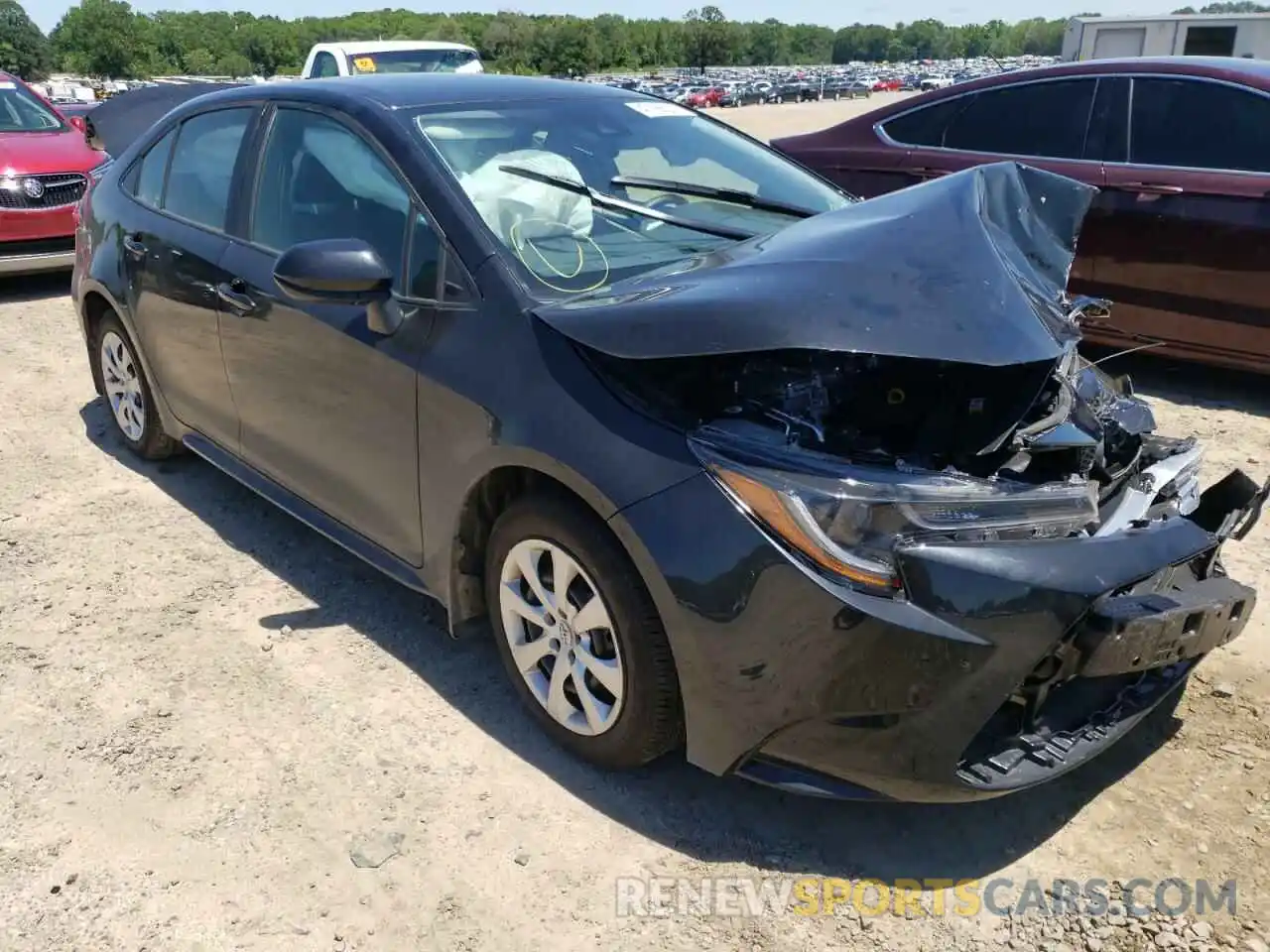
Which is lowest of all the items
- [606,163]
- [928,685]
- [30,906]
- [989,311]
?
[30,906]

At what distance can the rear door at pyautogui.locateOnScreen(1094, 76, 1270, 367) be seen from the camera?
16.1 ft

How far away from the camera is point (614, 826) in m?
2.58

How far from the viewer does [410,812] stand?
2.65 m

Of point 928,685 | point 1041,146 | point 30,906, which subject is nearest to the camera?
point 928,685

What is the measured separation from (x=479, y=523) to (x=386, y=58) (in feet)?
37.7

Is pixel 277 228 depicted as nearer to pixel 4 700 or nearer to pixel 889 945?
pixel 4 700

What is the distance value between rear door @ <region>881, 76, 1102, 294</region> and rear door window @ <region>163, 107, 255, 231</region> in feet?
12.0

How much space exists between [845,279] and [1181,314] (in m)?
3.51

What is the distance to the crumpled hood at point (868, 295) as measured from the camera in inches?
89.4

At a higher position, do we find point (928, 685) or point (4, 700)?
point (928, 685)

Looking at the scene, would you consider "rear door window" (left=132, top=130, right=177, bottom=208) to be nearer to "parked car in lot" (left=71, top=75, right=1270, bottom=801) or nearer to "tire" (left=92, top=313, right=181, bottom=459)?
"tire" (left=92, top=313, right=181, bottom=459)

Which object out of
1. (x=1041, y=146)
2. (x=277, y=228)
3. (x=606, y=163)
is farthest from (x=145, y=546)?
(x=1041, y=146)

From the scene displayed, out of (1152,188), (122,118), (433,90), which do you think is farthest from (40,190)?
(1152,188)

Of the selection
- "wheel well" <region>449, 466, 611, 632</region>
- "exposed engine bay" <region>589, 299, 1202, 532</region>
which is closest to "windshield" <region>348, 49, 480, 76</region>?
"wheel well" <region>449, 466, 611, 632</region>
